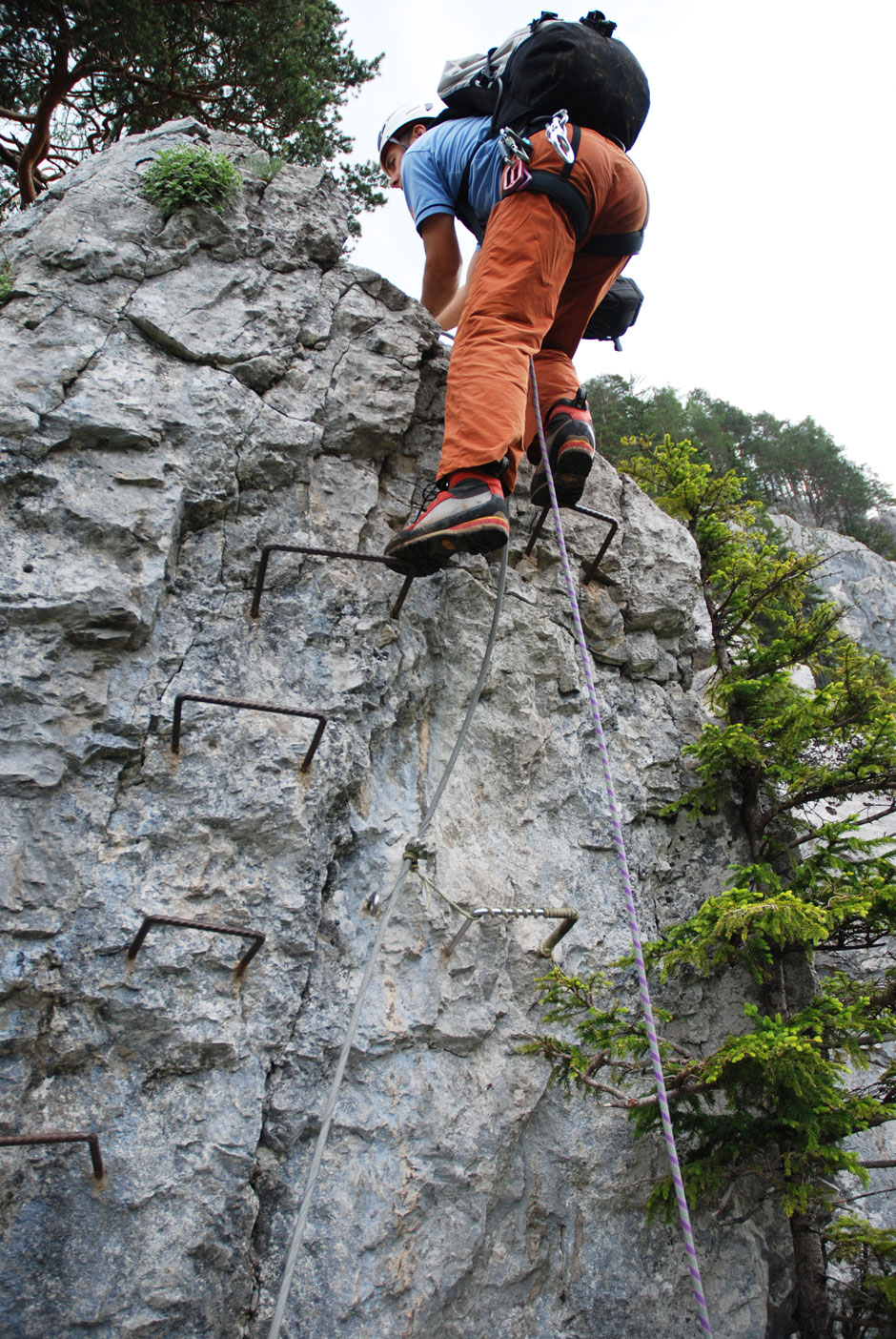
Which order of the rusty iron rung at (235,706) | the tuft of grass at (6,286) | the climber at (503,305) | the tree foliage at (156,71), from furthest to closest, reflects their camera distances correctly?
the tree foliage at (156,71) < the tuft of grass at (6,286) < the climber at (503,305) < the rusty iron rung at (235,706)

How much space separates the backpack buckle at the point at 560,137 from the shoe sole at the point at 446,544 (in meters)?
1.61

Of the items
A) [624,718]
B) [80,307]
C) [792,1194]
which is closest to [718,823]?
[624,718]

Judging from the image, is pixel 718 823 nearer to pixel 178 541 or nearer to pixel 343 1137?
pixel 343 1137

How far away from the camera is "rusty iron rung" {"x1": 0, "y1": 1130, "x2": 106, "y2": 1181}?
7.52ft

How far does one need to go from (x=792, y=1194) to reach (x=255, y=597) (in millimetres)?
3113

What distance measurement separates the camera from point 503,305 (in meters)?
3.48

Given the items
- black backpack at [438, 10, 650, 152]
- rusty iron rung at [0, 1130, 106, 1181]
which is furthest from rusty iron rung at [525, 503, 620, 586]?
rusty iron rung at [0, 1130, 106, 1181]

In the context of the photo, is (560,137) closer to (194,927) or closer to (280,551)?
(280,551)

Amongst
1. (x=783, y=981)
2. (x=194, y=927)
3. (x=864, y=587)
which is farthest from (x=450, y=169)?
(x=864, y=587)


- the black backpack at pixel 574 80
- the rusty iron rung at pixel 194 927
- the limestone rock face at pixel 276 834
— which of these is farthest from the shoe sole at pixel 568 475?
the rusty iron rung at pixel 194 927

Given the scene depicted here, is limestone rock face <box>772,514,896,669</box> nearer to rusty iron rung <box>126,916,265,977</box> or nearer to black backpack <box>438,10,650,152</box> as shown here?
black backpack <box>438,10,650,152</box>

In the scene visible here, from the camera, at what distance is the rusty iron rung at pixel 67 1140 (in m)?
2.29

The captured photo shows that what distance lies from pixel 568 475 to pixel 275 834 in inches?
86.7

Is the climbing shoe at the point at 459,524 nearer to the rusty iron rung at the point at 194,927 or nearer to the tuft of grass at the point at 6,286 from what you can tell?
the rusty iron rung at the point at 194,927
